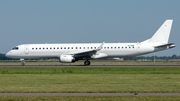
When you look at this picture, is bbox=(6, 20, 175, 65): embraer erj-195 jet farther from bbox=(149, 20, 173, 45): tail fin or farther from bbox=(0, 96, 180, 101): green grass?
bbox=(0, 96, 180, 101): green grass

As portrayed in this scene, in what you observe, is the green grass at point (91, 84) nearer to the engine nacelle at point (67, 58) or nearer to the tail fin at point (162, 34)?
the engine nacelle at point (67, 58)

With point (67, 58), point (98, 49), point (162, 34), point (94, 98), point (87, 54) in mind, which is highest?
point (162, 34)

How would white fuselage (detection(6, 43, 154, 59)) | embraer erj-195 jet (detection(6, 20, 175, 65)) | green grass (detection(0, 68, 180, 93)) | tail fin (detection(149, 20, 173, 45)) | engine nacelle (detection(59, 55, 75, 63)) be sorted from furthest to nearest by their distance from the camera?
tail fin (detection(149, 20, 173, 45))
white fuselage (detection(6, 43, 154, 59))
embraer erj-195 jet (detection(6, 20, 175, 65))
engine nacelle (detection(59, 55, 75, 63))
green grass (detection(0, 68, 180, 93))

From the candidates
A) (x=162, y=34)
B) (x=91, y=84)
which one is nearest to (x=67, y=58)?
(x=162, y=34)

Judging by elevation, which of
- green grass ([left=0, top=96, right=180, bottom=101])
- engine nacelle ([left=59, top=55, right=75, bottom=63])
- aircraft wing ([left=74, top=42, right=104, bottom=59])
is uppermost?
aircraft wing ([left=74, top=42, right=104, bottom=59])

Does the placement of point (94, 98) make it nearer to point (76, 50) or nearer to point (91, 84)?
point (91, 84)

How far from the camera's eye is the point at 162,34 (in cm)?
4088

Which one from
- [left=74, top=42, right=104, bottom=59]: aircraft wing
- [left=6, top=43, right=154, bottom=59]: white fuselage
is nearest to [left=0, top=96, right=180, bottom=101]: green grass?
[left=74, top=42, right=104, bottom=59]: aircraft wing

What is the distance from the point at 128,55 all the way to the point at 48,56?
1289 cm

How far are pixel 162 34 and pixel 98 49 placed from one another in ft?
35.5

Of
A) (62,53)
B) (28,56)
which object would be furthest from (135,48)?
(28,56)

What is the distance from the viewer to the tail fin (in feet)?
134

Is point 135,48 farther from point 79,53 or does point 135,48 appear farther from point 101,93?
point 101,93

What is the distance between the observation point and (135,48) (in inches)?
1577
